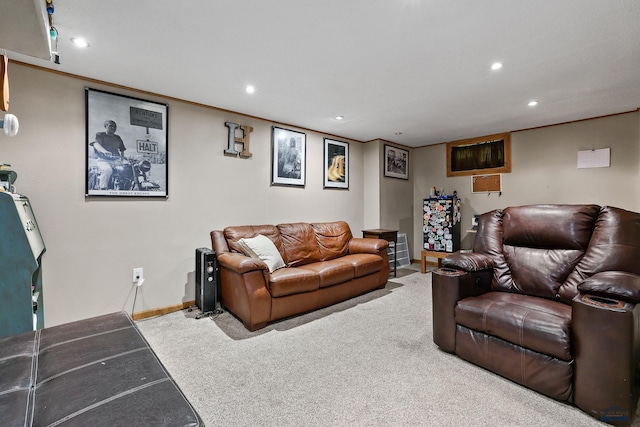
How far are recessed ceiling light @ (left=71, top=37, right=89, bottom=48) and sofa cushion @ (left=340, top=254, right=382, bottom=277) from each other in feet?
10.0

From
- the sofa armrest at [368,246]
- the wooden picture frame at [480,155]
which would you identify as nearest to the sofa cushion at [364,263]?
the sofa armrest at [368,246]

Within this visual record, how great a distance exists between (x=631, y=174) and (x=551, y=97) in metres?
1.59

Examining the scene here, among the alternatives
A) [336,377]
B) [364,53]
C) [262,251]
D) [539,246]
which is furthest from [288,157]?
[539,246]

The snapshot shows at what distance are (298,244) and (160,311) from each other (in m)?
1.69

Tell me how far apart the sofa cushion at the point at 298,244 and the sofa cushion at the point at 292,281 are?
53 cm

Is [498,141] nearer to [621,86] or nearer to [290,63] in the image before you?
[621,86]

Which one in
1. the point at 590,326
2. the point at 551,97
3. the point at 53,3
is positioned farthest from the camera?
the point at 551,97

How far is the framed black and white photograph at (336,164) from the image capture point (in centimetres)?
461

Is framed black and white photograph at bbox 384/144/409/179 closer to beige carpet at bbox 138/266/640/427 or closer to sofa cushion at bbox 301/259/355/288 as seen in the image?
sofa cushion at bbox 301/259/355/288

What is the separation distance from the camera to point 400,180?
214 inches

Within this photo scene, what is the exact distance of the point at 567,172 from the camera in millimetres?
3984

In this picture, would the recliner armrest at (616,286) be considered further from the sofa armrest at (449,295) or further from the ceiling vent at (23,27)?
the ceiling vent at (23,27)

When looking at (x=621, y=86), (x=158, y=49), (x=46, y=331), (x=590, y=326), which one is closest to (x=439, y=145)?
(x=621, y=86)

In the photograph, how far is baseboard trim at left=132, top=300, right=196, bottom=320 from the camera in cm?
289
